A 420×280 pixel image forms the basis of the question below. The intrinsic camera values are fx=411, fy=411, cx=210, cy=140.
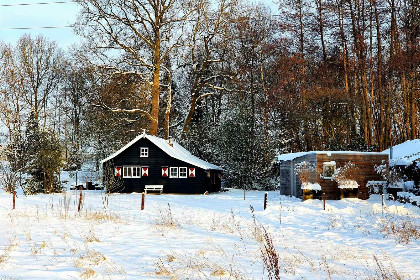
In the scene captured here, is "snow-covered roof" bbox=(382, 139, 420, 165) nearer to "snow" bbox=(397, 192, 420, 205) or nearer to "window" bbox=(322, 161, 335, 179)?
"snow" bbox=(397, 192, 420, 205)

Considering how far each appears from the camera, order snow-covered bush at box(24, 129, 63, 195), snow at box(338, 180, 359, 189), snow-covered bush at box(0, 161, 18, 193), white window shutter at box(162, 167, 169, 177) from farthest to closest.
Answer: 1. white window shutter at box(162, 167, 169, 177)
2. snow-covered bush at box(24, 129, 63, 195)
3. snow-covered bush at box(0, 161, 18, 193)
4. snow at box(338, 180, 359, 189)

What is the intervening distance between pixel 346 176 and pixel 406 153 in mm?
3430

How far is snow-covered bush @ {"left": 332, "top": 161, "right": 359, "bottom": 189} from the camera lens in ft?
74.5

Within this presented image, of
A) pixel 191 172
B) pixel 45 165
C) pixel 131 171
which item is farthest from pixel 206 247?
pixel 45 165

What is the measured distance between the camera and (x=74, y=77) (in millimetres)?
41281

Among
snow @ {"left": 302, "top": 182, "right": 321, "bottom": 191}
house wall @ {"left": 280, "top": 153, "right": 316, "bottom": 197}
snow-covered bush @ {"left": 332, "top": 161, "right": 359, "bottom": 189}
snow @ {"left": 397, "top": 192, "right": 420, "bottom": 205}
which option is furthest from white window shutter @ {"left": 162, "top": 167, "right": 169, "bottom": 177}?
snow @ {"left": 397, "top": 192, "right": 420, "bottom": 205}

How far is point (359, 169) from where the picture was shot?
76.3 feet

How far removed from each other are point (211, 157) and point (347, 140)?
12094mm

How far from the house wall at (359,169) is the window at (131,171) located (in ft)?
45.4

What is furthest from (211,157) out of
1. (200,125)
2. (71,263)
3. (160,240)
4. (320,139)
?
(71,263)

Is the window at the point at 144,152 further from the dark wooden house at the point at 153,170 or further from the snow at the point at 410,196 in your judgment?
the snow at the point at 410,196

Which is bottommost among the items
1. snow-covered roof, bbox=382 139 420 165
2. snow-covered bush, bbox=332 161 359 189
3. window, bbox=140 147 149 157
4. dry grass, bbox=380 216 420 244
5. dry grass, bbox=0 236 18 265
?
dry grass, bbox=380 216 420 244

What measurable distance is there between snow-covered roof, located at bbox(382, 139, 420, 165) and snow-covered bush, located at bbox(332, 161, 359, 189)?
2.29 m

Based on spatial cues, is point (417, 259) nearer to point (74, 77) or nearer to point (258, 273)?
point (258, 273)
